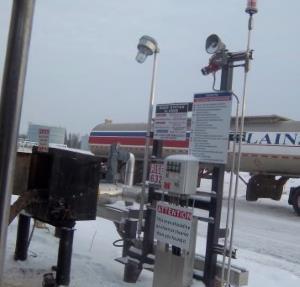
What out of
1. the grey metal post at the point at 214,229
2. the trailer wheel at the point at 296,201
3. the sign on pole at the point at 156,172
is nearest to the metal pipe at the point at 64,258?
the sign on pole at the point at 156,172

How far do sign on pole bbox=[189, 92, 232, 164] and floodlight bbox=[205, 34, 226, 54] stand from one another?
1.80 feet

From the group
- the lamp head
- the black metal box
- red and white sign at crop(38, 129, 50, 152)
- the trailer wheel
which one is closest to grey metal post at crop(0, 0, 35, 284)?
the black metal box

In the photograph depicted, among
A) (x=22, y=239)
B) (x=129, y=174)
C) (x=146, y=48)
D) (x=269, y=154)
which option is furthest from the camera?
(x=269, y=154)

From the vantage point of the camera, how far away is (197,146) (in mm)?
5348

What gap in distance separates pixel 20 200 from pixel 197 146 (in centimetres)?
196

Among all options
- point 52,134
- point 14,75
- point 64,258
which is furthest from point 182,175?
point 52,134

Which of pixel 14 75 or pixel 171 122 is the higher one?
pixel 171 122

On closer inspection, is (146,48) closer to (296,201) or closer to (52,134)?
(52,134)

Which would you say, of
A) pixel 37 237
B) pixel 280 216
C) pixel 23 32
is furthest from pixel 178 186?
pixel 280 216

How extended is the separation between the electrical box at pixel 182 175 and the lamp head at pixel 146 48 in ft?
6.12

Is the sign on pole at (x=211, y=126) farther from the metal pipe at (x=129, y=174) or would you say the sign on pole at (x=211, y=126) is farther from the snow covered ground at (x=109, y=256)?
the metal pipe at (x=129, y=174)

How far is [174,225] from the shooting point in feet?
16.2

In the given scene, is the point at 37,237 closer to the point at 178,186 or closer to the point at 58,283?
the point at 58,283

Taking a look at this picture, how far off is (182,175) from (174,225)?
20.0 inches
